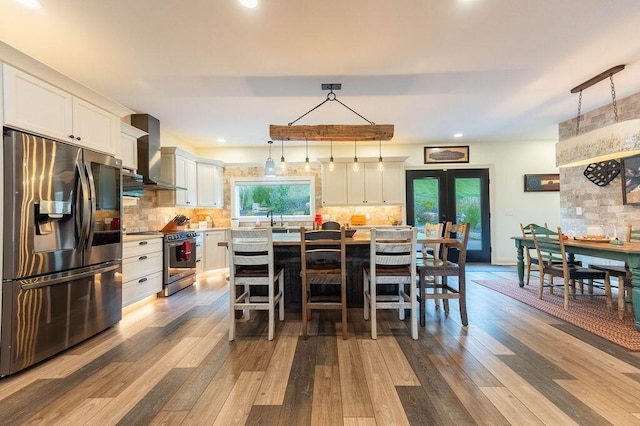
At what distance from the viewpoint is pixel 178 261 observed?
4.37 metres

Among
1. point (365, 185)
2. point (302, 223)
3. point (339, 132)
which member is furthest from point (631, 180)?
point (302, 223)

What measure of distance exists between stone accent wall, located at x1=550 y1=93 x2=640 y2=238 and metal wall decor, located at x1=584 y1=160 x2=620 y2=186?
8 cm

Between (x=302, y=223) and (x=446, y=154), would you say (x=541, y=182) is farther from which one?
(x=302, y=223)

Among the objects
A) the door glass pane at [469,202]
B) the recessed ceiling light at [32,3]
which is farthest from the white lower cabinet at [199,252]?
the door glass pane at [469,202]

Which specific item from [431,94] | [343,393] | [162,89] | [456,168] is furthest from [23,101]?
[456,168]

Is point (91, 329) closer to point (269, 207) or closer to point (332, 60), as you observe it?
point (332, 60)

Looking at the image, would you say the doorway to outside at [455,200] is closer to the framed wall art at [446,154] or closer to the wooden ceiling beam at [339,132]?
the framed wall art at [446,154]

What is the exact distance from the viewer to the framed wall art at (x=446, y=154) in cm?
638

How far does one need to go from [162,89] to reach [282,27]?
2043 mm

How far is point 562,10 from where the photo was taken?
7.29ft

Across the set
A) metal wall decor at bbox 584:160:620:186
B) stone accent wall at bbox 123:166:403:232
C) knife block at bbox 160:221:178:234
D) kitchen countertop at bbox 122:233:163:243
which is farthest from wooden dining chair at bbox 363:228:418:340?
metal wall decor at bbox 584:160:620:186

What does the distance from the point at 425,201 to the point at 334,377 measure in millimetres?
5242

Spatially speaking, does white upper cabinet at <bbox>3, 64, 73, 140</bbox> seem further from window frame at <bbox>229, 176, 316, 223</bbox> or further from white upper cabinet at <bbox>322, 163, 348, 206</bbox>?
white upper cabinet at <bbox>322, 163, 348, 206</bbox>

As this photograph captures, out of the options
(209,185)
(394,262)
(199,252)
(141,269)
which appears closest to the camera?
(394,262)
